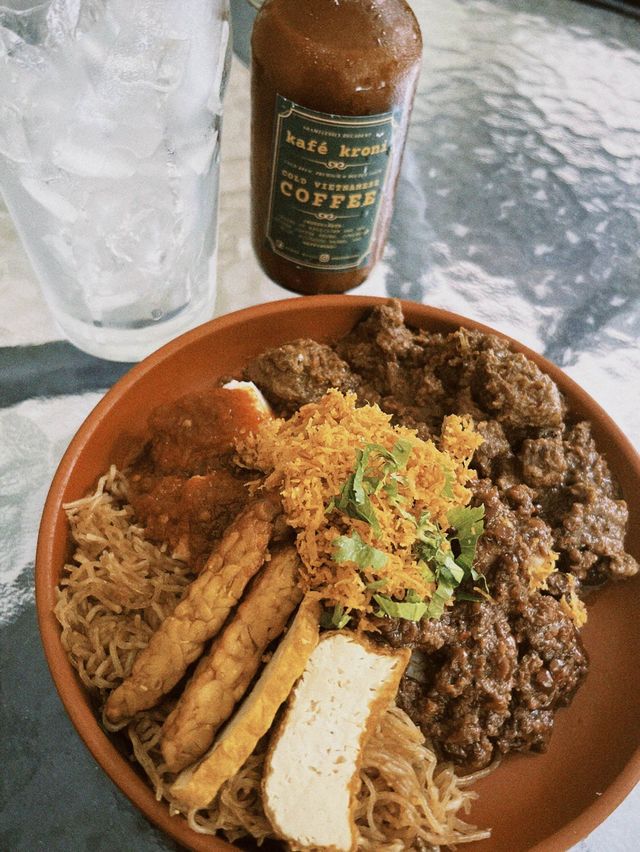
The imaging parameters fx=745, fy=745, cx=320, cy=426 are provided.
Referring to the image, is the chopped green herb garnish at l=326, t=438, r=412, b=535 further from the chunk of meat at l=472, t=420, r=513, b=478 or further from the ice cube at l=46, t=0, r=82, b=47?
the ice cube at l=46, t=0, r=82, b=47

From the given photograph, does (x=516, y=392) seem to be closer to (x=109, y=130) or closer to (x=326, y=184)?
(x=326, y=184)

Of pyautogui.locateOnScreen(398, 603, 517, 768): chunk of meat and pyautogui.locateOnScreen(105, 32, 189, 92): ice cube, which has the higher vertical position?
pyautogui.locateOnScreen(105, 32, 189, 92): ice cube

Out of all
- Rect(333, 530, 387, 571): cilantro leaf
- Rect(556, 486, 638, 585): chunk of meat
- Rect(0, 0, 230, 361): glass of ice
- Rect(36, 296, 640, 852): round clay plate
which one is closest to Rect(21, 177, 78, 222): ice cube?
Rect(0, 0, 230, 361): glass of ice

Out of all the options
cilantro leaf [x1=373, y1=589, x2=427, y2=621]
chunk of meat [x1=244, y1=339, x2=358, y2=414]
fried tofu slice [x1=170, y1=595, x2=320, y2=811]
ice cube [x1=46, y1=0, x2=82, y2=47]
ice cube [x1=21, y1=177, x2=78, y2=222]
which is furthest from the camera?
chunk of meat [x1=244, y1=339, x2=358, y2=414]

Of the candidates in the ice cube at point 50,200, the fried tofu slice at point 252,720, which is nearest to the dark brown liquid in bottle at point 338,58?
the ice cube at point 50,200

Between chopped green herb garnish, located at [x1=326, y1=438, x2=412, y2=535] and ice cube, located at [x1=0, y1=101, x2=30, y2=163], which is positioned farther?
ice cube, located at [x1=0, y1=101, x2=30, y2=163]

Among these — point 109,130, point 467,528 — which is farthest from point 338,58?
point 467,528

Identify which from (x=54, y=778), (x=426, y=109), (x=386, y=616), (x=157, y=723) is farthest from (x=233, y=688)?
(x=426, y=109)

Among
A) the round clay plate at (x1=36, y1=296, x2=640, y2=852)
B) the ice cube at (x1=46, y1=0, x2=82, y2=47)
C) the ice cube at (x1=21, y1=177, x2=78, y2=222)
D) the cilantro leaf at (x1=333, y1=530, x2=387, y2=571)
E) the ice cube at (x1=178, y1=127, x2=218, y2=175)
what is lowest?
the round clay plate at (x1=36, y1=296, x2=640, y2=852)
